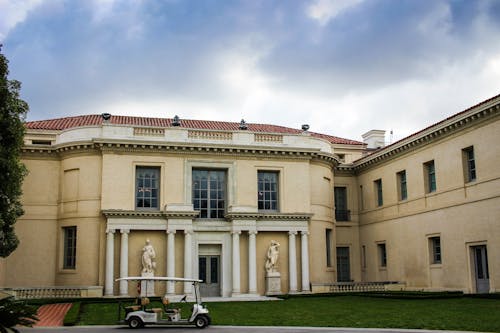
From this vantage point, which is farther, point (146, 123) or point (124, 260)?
point (146, 123)

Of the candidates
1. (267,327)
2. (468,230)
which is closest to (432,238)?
(468,230)

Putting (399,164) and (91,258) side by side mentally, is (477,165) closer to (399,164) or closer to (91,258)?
(399,164)

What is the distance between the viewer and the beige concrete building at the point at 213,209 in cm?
3123

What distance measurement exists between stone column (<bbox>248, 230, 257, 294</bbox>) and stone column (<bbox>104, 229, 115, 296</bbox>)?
7.55 meters

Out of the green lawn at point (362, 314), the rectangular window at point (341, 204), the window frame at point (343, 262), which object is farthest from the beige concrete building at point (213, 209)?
the green lawn at point (362, 314)

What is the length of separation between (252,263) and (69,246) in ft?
34.4

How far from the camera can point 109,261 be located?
31062 mm

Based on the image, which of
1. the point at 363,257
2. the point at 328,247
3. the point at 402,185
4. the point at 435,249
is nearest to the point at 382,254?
the point at 363,257

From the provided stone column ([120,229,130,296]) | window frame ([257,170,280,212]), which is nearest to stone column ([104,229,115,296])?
stone column ([120,229,130,296])

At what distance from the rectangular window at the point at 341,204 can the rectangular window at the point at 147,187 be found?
13589mm

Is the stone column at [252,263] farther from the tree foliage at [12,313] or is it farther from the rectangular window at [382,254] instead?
the tree foliage at [12,313]

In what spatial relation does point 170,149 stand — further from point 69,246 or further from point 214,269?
point 69,246

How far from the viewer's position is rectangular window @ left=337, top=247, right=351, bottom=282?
39.7 metres

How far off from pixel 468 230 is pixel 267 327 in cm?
1534
